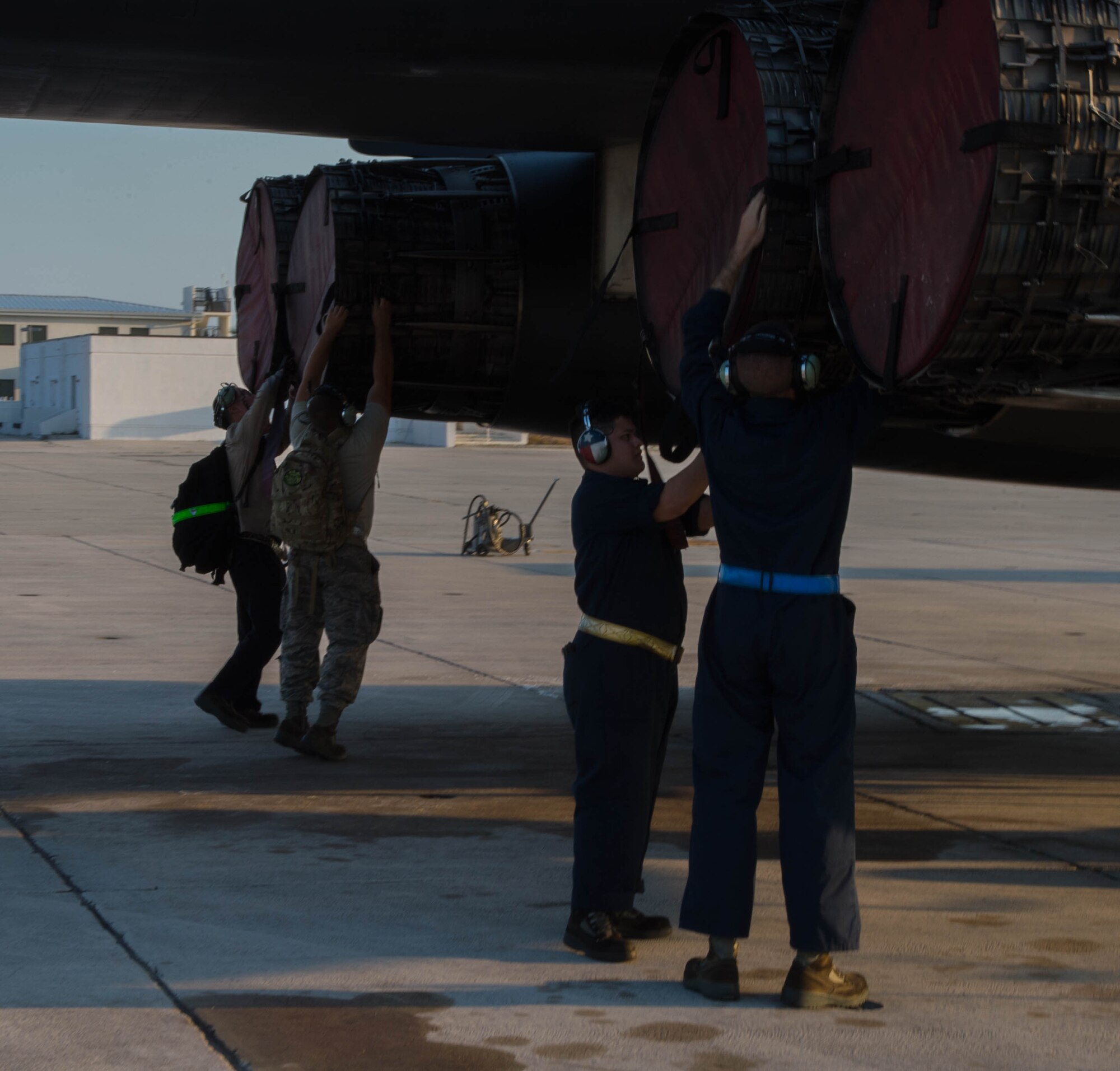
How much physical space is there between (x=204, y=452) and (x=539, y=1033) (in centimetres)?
5117

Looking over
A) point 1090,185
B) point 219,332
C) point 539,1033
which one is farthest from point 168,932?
point 219,332

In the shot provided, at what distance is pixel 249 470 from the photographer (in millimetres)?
8438

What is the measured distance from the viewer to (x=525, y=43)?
5672mm

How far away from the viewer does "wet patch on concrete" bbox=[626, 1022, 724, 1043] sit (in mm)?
4070

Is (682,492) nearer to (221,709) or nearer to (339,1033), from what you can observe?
(339,1033)

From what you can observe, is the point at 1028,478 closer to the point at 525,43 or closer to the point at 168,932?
the point at 525,43

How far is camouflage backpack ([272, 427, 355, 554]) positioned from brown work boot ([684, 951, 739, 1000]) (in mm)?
3652

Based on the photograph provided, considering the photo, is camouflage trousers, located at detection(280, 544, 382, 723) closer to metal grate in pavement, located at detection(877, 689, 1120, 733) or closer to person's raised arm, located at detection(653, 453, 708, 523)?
person's raised arm, located at detection(653, 453, 708, 523)

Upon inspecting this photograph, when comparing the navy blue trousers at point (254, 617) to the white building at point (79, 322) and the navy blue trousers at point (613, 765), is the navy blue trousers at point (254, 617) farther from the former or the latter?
the white building at point (79, 322)

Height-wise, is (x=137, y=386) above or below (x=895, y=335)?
above

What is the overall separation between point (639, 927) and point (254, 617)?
13.6 ft

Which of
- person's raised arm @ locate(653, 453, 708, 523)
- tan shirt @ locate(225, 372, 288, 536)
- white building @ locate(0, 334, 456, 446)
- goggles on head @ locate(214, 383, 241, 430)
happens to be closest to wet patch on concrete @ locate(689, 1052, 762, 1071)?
person's raised arm @ locate(653, 453, 708, 523)

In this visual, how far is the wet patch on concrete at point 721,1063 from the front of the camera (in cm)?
387

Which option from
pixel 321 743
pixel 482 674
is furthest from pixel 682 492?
pixel 482 674
